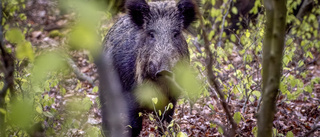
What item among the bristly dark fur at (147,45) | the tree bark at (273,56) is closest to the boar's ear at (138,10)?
the bristly dark fur at (147,45)

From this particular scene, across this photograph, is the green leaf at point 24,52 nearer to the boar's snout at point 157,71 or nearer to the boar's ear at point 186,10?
the boar's snout at point 157,71

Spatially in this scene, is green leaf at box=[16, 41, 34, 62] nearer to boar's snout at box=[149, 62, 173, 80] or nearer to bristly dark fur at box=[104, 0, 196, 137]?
boar's snout at box=[149, 62, 173, 80]

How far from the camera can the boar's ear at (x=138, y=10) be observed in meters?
3.50

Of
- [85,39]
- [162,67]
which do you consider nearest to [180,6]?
[162,67]

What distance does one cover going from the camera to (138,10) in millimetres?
3521

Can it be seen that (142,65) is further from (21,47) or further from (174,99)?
(21,47)

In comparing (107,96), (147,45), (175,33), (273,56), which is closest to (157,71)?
(147,45)

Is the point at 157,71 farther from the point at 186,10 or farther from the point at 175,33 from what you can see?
the point at 186,10

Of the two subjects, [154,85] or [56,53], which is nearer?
[56,53]

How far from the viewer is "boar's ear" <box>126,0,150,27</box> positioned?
11.5 feet

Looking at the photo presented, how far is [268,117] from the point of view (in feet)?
4.65

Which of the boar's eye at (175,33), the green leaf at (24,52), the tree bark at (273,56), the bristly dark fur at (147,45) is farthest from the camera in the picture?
the boar's eye at (175,33)

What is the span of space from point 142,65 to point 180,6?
876 millimetres

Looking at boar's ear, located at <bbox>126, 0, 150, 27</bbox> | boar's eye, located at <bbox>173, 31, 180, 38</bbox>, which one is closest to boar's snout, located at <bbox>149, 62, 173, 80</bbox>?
boar's eye, located at <bbox>173, 31, 180, 38</bbox>
